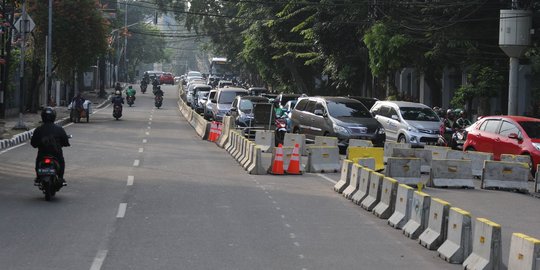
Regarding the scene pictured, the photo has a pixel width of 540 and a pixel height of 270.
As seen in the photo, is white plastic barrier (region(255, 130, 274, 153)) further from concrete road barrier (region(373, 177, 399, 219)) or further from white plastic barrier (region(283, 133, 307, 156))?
concrete road barrier (region(373, 177, 399, 219))

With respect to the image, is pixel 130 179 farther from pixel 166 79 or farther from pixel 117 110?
pixel 166 79

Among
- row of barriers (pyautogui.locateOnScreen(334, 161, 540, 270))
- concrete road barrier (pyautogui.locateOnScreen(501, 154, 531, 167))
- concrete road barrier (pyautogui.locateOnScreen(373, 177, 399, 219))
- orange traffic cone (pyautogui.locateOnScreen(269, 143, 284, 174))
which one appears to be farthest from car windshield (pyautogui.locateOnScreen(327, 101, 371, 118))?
concrete road barrier (pyautogui.locateOnScreen(373, 177, 399, 219))

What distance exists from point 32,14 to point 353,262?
4218 cm

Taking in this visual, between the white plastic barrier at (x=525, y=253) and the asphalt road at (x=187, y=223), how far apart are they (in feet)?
4.79

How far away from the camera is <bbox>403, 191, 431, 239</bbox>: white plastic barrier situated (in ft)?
43.2

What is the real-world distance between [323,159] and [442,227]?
11638 mm

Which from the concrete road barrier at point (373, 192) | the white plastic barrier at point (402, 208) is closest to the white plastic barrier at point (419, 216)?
the white plastic barrier at point (402, 208)

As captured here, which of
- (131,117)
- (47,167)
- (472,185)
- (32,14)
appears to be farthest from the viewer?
(131,117)

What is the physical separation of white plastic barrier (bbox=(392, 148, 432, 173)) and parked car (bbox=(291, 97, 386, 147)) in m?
5.50

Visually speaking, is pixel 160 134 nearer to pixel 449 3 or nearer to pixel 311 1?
pixel 449 3

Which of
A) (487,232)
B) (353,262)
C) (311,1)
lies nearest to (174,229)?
(353,262)

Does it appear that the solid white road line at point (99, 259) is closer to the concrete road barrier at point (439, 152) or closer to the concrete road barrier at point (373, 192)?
the concrete road barrier at point (373, 192)

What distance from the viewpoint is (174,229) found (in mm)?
13406

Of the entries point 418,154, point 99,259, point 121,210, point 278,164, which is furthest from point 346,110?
point 99,259
